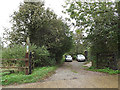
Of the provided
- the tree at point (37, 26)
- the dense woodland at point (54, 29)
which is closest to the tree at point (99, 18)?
the dense woodland at point (54, 29)

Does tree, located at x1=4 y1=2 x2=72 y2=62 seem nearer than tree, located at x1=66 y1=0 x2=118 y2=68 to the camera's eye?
No

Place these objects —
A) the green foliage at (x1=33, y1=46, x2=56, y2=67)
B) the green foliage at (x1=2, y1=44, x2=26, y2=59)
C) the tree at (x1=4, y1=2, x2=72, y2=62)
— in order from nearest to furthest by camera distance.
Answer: the green foliage at (x1=2, y1=44, x2=26, y2=59)
the green foliage at (x1=33, y1=46, x2=56, y2=67)
the tree at (x1=4, y1=2, x2=72, y2=62)

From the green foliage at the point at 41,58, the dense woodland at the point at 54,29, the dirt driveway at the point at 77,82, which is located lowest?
the dirt driveway at the point at 77,82

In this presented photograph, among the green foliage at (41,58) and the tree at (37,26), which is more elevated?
the tree at (37,26)

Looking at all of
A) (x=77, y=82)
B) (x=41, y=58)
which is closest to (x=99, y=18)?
(x=77, y=82)

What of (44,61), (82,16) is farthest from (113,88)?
(44,61)

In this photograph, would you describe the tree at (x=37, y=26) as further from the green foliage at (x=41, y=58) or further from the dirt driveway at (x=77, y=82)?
the dirt driveway at (x=77, y=82)

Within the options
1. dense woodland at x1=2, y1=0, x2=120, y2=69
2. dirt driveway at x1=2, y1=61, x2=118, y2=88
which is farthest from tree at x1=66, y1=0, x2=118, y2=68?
dirt driveway at x1=2, y1=61, x2=118, y2=88

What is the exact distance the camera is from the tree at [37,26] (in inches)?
530

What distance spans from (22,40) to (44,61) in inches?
185

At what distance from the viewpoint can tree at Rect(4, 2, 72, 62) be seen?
1347cm

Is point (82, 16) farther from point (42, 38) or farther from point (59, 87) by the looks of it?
point (42, 38)

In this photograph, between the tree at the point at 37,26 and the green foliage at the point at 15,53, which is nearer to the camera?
the green foliage at the point at 15,53

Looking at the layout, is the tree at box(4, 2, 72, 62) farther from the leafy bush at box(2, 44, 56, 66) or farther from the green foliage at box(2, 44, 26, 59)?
the green foliage at box(2, 44, 26, 59)
